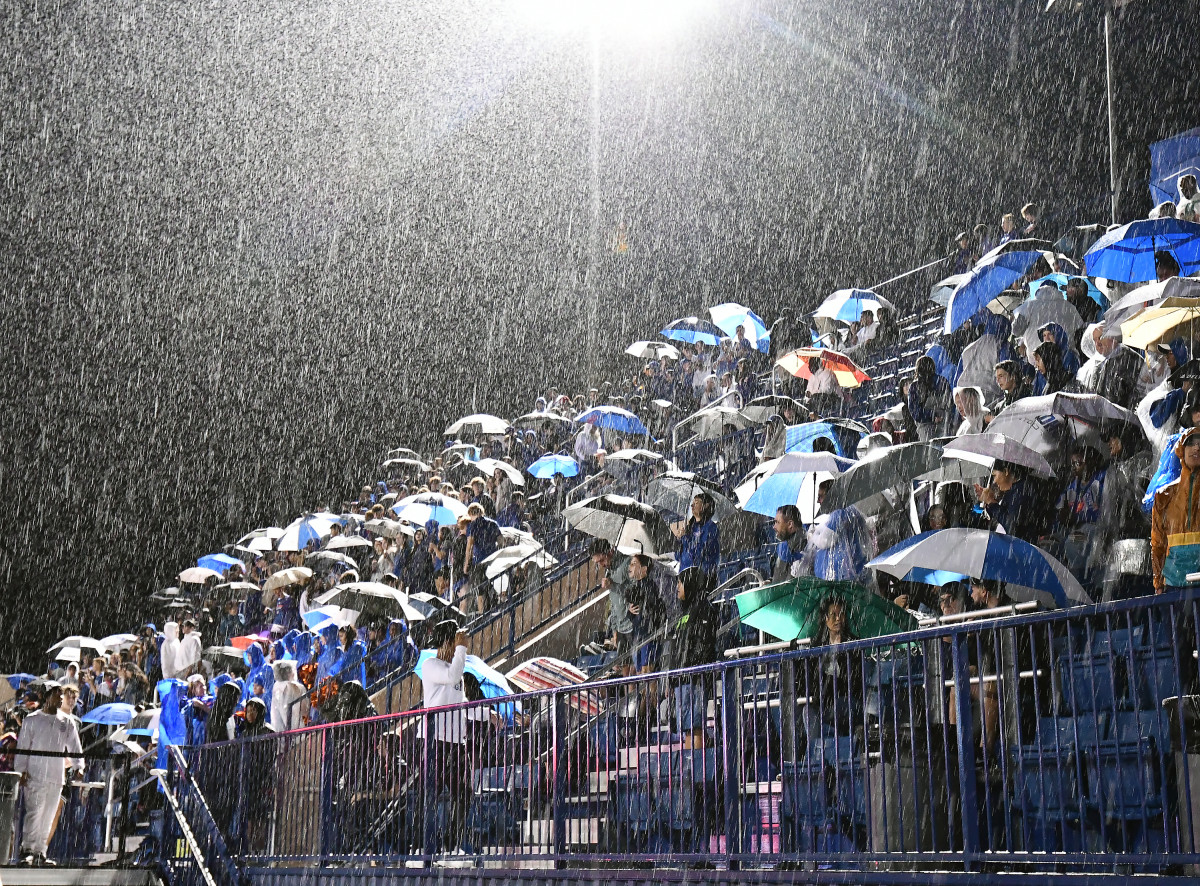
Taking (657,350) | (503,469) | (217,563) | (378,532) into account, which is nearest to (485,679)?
(503,469)

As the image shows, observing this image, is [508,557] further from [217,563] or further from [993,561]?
[217,563]

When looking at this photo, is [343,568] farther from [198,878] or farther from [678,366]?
[198,878]

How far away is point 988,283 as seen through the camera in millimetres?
13227

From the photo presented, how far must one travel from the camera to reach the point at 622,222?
115 feet

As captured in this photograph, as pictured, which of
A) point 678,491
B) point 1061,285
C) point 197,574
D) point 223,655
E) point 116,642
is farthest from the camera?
point 197,574

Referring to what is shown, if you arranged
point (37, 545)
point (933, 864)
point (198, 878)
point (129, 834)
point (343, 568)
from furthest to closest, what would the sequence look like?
point (37, 545)
point (343, 568)
point (129, 834)
point (198, 878)
point (933, 864)

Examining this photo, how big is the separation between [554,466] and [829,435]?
793cm

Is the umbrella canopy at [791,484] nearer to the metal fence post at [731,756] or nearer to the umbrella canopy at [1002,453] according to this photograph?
the umbrella canopy at [1002,453]

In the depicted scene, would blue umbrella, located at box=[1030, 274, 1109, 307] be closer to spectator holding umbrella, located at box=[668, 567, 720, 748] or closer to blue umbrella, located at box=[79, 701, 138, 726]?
spectator holding umbrella, located at box=[668, 567, 720, 748]

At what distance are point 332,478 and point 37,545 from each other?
23.0 feet

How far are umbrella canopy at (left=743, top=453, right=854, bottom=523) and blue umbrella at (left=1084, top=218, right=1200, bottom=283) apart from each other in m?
3.25

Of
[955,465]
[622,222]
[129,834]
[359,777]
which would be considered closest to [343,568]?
[129,834]

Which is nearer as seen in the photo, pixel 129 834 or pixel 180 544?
pixel 129 834

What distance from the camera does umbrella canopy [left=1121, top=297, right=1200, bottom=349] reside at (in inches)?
398
